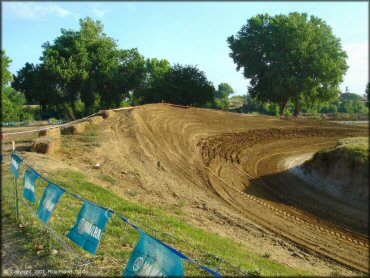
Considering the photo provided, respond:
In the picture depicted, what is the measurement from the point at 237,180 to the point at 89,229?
44.8 feet

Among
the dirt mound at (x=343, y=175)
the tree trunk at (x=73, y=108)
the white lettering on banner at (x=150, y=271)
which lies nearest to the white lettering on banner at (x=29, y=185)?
the white lettering on banner at (x=150, y=271)

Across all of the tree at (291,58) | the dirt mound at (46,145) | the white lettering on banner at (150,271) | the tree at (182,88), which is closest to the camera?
the white lettering on banner at (150,271)

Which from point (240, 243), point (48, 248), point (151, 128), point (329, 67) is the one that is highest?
point (329, 67)

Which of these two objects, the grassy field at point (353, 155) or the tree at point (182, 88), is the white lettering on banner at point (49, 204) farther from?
the tree at point (182, 88)

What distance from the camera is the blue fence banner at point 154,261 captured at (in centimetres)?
473

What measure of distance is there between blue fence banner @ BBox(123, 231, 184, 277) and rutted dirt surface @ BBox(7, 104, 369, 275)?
250 inches

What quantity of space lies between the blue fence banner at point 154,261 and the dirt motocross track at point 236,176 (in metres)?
6.64

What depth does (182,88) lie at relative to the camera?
52.3 meters

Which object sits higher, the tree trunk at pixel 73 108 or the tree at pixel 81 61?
the tree at pixel 81 61

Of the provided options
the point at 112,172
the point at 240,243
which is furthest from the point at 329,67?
the point at 240,243

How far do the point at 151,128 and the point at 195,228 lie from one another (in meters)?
15.2

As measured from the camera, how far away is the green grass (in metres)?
8.14

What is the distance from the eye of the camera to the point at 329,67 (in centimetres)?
4769

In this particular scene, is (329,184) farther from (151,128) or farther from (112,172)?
(151,128)
